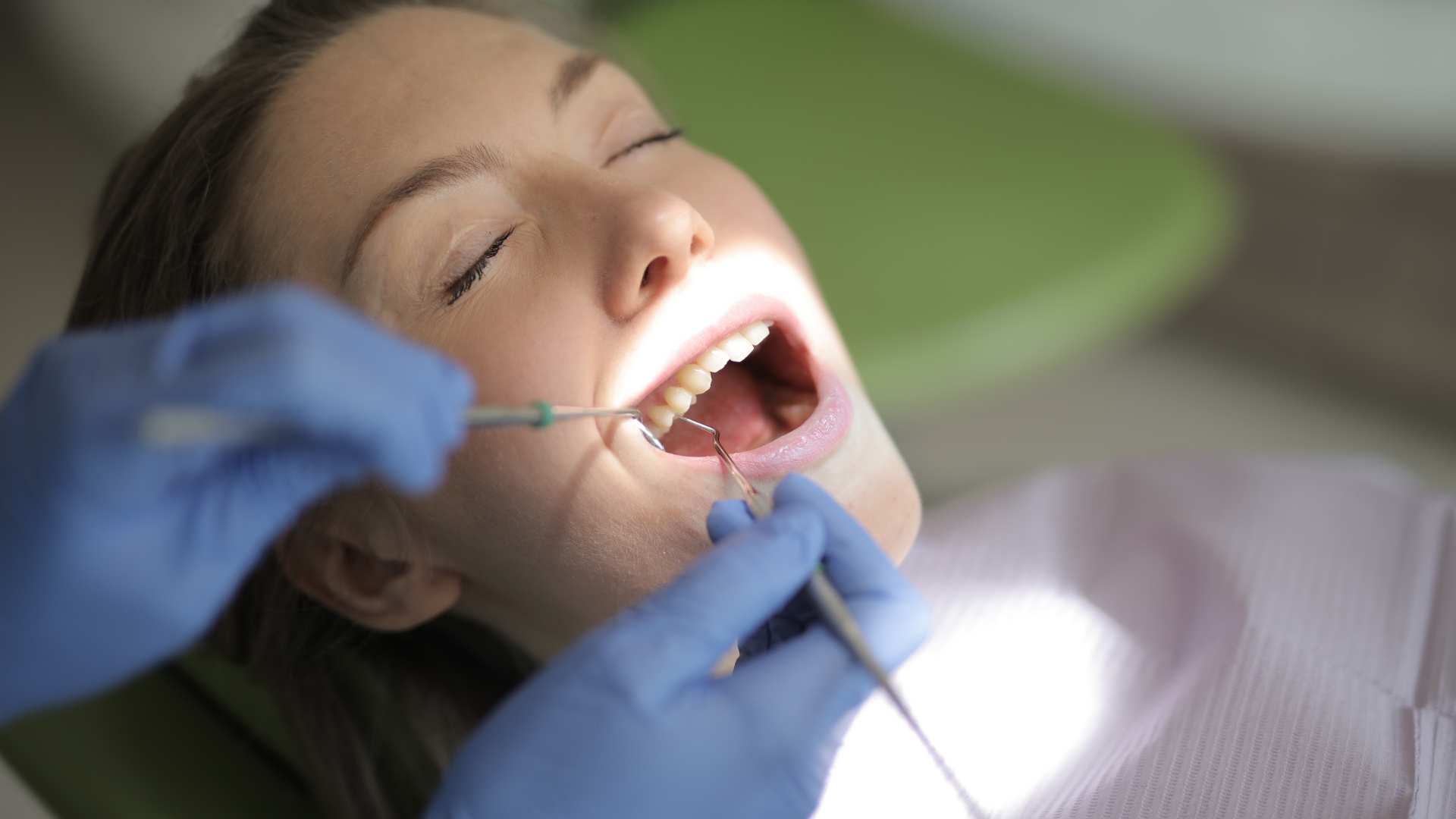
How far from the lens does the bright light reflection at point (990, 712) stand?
112 cm

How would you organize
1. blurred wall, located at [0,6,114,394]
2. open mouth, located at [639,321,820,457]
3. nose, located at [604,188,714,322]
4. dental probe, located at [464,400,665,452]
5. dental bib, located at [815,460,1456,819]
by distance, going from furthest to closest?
blurred wall, located at [0,6,114,394], open mouth, located at [639,321,820,457], dental bib, located at [815,460,1456,819], nose, located at [604,188,714,322], dental probe, located at [464,400,665,452]

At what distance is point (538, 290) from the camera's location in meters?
0.97

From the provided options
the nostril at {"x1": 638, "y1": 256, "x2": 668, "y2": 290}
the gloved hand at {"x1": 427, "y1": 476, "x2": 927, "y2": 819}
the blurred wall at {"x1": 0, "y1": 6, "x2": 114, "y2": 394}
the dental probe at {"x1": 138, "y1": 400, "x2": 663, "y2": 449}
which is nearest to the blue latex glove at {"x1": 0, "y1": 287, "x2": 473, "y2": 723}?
the dental probe at {"x1": 138, "y1": 400, "x2": 663, "y2": 449}

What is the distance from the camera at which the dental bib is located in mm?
1065

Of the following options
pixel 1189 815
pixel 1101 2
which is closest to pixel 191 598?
pixel 1189 815

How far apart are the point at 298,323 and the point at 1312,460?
1.34 metres

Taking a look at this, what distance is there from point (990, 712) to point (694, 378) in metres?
0.46

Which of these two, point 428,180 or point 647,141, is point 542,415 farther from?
point 647,141

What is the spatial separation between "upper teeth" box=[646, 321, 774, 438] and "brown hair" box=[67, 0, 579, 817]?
Answer: 251 mm

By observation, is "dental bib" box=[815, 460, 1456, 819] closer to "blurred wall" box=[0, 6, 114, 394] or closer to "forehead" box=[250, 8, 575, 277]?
"forehead" box=[250, 8, 575, 277]

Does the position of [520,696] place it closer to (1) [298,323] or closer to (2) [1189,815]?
(1) [298,323]

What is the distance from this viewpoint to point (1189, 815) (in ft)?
3.40

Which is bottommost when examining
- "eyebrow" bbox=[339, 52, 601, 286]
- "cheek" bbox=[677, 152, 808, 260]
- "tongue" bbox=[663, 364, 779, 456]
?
"tongue" bbox=[663, 364, 779, 456]

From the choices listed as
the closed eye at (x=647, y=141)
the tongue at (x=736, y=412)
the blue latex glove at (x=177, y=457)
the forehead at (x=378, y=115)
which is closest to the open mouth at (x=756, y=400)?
the tongue at (x=736, y=412)
